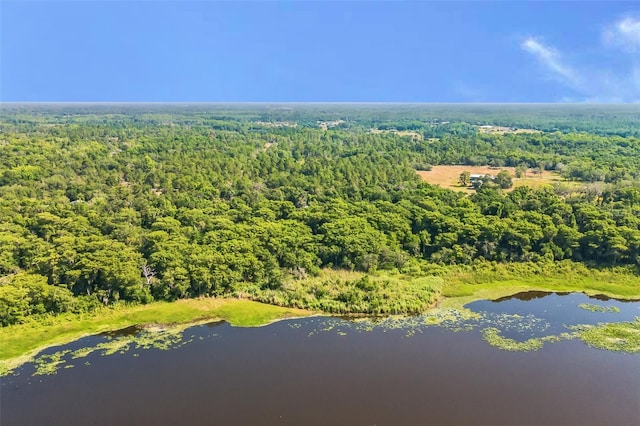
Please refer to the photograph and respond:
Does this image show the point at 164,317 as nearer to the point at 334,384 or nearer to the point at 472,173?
the point at 334,384

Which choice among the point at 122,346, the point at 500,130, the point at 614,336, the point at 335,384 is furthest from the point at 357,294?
the point at 500,130

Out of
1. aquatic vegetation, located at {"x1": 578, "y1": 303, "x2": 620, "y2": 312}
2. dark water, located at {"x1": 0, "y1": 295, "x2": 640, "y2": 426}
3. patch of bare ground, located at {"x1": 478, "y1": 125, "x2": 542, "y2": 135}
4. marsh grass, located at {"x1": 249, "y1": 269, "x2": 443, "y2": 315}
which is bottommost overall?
dark water, located at {"x1": 0, "y1": 295, "x2": 640, "y2": 426}

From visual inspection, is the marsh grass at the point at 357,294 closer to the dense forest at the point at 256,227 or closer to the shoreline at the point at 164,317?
the dense forest at the point at 256,227

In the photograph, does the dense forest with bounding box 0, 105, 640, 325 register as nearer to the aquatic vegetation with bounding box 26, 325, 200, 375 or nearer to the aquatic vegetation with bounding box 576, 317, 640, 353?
the aquatic vegetation with bounding box 26, 325, 200, 375

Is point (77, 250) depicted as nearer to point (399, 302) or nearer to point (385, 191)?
point (399, 302)

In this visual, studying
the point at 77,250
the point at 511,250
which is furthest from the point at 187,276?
the point at 511,250

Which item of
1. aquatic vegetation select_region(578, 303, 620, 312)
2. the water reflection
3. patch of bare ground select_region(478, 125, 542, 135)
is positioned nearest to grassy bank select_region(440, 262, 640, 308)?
aquatic vegetation select_region(578, 303, 620, 312)

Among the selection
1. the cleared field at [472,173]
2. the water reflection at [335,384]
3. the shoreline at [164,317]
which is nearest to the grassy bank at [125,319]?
the shoreline at [164,317]
